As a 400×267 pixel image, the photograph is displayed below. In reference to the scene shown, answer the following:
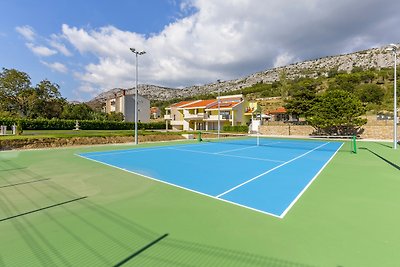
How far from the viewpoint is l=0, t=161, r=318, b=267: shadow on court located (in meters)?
3.46

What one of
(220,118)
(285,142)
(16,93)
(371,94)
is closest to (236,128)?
(220,118)

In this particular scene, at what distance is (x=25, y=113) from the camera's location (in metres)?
50.9

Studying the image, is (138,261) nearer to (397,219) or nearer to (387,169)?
(397,219)

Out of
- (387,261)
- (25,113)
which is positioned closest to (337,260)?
(387,261)

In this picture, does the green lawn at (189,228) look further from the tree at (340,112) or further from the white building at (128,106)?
the white building at (128,106)

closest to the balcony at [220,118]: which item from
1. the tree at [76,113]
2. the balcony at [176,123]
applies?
the balcony at [176,123]

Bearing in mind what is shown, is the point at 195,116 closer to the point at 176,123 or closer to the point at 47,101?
the point at 176,123

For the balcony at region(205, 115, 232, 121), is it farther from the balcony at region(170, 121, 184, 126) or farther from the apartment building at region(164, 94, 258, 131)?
the balcony at region(170, 121, 184, 126)

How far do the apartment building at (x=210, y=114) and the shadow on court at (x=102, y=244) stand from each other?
149ft

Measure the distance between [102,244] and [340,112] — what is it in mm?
35787

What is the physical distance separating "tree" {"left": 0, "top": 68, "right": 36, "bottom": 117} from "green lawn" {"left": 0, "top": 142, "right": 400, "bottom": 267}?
52588mm

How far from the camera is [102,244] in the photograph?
395cm

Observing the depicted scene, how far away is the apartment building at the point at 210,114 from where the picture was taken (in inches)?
1994

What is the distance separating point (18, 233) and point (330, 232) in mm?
5802
